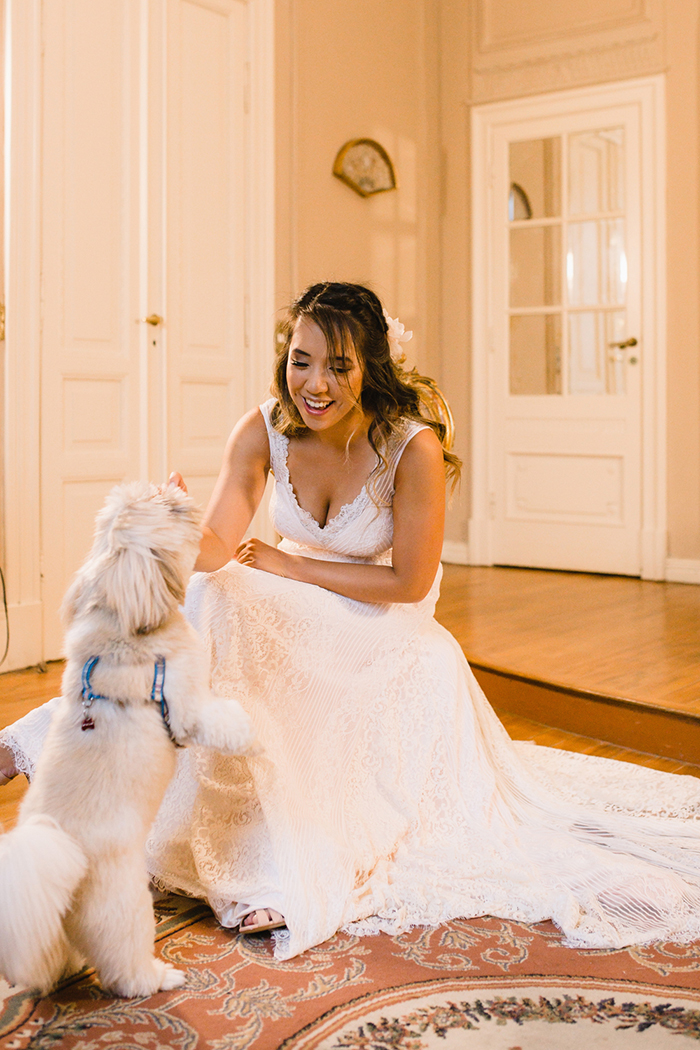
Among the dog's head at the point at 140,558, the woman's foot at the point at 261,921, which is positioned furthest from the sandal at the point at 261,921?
the dog's head at the point at 140,558

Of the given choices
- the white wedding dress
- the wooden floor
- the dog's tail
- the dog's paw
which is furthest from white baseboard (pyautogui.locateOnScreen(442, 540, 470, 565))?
the dog's tail

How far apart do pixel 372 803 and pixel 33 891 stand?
801 mm

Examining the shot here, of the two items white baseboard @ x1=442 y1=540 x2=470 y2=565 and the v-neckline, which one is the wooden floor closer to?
white baseboard @ x1=442 y1=540 x2=470 y2=565

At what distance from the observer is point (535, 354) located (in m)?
5.99

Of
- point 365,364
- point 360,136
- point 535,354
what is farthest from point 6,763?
point 535,354

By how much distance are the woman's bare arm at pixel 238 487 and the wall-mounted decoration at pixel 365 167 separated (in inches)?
137

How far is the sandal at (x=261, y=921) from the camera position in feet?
5.74

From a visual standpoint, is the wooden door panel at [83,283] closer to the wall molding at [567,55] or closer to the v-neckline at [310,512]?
the v-neckline at [310,512]

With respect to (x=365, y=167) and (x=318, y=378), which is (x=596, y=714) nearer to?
(x=318, y=378)

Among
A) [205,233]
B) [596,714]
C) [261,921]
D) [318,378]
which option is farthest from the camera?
[205,233]

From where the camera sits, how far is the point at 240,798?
1916 millimetres

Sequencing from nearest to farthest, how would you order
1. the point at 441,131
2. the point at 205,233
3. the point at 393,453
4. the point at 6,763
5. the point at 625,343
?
the point at 6,763 < the point at 393,453 < the point at 205,233 < the point at 625,343 < the point at 441,131

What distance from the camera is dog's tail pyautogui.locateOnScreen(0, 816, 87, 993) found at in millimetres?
1345

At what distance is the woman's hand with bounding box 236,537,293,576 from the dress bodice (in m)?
0.13
